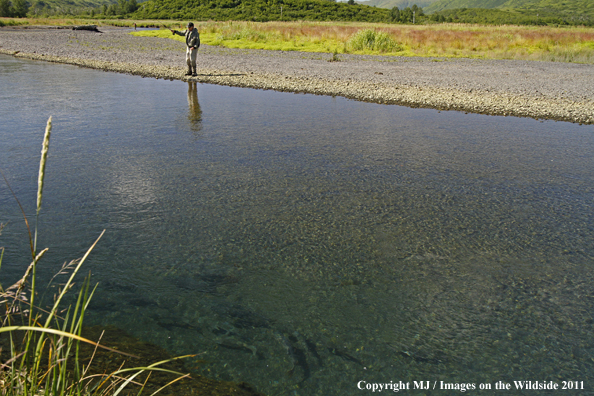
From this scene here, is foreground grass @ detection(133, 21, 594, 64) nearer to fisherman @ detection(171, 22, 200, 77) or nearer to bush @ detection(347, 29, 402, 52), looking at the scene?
bush @ detection(347, 29, 402, 52)

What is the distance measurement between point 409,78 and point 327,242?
1224 cm

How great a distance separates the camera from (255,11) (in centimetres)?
8344

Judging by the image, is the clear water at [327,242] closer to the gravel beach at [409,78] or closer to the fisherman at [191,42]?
the gravel beach at [409,78]

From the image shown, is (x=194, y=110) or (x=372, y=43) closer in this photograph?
(x=194, y=110)

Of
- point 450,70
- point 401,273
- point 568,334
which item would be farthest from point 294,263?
point 450,70

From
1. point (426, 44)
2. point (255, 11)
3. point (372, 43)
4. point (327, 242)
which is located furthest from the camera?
point (255, 11)

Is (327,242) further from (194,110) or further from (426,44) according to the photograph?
(426,44)

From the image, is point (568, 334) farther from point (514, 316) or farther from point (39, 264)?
point (39, 264)

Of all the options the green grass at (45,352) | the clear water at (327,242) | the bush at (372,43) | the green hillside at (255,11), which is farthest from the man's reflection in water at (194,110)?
the green hillside at (255,11)

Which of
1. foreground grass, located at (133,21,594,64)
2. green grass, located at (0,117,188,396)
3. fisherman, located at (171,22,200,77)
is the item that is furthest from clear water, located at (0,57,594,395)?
foreground grass, located at (133,21,594,64)

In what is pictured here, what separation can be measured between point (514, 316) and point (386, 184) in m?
2.92

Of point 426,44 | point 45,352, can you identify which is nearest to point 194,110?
point 45,352

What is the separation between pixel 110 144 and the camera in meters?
7.67

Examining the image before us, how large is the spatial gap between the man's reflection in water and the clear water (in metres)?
0.15
